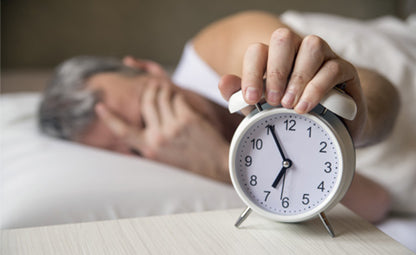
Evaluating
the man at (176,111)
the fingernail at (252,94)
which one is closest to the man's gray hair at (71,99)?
the man at (176,111)

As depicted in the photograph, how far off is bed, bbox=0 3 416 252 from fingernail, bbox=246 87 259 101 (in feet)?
1.36

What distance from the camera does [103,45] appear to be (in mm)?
2387

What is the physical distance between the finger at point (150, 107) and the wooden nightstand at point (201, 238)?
0.58 metres

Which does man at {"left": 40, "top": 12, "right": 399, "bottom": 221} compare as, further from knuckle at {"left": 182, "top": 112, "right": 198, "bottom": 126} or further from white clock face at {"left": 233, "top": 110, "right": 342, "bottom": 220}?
white clock face at {"left": 233, "top": 110, "right": 342, "bottom": 220}

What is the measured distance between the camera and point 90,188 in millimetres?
1021

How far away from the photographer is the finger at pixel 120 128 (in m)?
1.23

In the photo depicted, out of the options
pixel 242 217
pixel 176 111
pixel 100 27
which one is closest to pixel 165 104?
pixel 176 111

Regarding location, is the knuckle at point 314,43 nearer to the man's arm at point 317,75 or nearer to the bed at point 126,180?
the man's arm at point 317,75

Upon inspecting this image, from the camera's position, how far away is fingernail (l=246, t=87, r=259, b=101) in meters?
0.55

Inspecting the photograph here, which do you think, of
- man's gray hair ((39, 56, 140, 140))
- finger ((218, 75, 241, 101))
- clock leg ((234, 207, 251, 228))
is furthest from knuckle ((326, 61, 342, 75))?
man's gray hair ((39, 56, 140, 140))

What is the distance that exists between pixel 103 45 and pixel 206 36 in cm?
96

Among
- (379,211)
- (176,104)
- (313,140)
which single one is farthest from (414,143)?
(313,140)

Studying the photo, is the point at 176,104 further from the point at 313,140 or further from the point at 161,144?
the point at 313,140

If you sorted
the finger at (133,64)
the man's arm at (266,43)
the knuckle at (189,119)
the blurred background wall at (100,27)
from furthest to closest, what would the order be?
the blurred background wall at (100,27) → the finger at (133,64) → the knuckle at (189,119) → the man's arm at (266,43)
